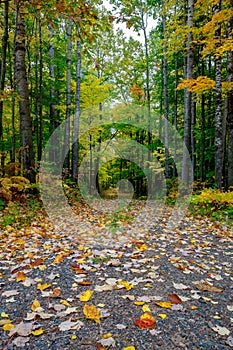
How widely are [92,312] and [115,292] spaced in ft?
1.52

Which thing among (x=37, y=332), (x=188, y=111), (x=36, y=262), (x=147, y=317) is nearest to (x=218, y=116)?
(x=188, y=111)

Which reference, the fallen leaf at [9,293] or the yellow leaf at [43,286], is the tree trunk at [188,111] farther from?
the fallen leaf at [9,293]

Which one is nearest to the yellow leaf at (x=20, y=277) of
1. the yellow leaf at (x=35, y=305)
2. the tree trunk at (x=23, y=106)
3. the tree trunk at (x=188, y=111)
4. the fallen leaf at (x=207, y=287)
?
the yellow leaf at (x=35, y=305)

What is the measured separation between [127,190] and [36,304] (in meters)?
22.1

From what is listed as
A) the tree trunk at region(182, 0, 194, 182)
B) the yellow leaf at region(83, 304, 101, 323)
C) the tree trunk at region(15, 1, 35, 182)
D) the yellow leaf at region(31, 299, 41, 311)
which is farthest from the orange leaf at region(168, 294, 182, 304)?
the tree trunk at region(182, 0, 194, 182)

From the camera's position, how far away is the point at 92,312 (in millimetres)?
1970

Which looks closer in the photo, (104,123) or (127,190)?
(104,123)

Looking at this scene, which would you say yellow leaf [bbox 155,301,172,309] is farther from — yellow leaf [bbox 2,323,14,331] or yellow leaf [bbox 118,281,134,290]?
yellow leaf [bbox 2,323,14,331]

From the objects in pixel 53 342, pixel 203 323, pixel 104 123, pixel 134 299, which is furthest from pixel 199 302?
pixel 104 123

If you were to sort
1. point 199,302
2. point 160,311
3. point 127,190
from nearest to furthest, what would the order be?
point 160,311 < point 199,302 < point 127,190

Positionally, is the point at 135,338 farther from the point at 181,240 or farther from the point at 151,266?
the point at 181,240

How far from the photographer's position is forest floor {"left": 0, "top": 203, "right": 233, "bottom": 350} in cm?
171

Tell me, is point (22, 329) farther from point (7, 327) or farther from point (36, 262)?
point (36, 262)

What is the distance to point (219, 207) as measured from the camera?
693 cm
